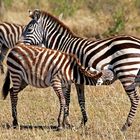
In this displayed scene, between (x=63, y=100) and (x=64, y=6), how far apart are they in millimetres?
21126

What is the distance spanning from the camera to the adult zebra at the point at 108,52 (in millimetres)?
9156

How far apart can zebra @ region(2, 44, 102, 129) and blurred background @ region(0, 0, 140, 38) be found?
1385 cm

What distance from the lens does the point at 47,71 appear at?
9.55m

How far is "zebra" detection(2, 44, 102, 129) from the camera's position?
9.34 m

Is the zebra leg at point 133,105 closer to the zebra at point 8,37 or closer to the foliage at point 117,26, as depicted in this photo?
the zebra at point 8,37

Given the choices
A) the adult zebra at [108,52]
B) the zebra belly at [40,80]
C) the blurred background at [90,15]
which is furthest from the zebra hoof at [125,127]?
the blurred background at [90,15]

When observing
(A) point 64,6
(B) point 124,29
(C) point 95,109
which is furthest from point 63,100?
(A) point 64,6

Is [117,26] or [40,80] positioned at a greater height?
[117,26]

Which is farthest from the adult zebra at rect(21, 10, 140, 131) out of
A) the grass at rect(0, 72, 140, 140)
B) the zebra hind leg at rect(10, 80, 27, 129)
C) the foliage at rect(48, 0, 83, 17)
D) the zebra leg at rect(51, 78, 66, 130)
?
the foliage at rect(48, 0, 83, 17)

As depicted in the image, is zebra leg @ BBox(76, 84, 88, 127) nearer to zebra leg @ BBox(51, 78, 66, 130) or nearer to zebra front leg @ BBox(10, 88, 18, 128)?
zebra leg @ BBox(51, 78, 66, 130)

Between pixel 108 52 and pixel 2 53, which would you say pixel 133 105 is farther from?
pixel 2 53

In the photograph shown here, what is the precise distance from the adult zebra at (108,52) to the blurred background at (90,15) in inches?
518

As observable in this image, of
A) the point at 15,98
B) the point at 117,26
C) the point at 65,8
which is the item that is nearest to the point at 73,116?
the point at 15,98

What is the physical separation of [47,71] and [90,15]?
21.8 metres
